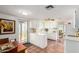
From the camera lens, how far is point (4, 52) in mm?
1387

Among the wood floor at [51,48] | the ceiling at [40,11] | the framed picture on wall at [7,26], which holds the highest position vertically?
the ceiling at [40,11]

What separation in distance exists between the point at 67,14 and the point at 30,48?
80 centimetres

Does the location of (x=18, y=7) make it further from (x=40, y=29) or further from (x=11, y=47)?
(x=11, y=47)

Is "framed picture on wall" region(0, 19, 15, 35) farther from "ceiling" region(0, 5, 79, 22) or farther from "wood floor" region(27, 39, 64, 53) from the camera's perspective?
"wood floor" region(27, 39, 64, 53)

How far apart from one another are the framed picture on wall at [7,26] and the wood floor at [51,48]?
0.40 meters

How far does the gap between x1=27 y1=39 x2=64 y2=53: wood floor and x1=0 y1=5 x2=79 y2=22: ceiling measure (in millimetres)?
387

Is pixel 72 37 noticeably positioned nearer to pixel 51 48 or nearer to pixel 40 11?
pixel 51 48

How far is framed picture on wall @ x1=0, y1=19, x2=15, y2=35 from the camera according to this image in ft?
4.52

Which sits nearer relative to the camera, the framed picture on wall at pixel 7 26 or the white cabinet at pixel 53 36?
the framed picture on wall at pixel 7 26

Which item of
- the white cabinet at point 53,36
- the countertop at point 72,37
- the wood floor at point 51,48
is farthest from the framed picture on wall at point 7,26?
the countertop at point 72,37

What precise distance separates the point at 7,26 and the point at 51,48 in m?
0.77

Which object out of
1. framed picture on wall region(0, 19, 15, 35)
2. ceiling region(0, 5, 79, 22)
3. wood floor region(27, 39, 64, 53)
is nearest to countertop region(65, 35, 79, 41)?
wood floor region(27, 39, 64, 53)

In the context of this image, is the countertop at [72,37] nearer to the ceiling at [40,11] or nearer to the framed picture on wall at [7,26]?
the ceiling at [40,11]

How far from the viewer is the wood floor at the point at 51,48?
1.47 meters
